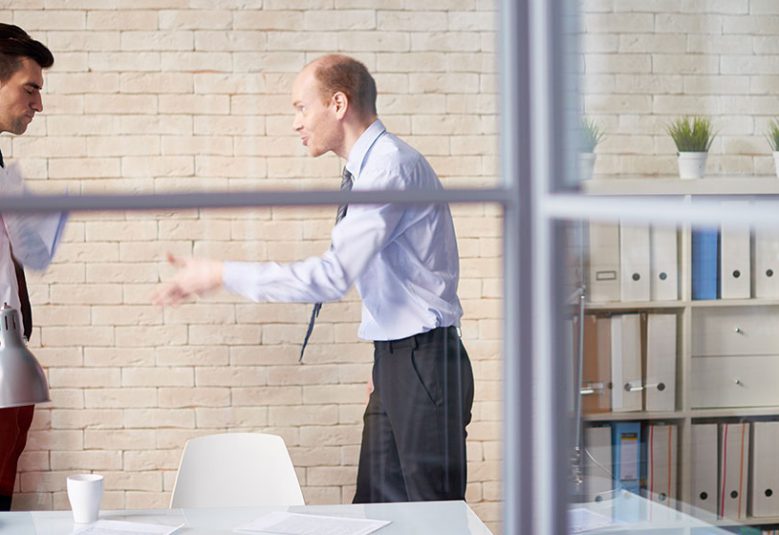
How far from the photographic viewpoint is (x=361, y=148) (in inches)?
83.8

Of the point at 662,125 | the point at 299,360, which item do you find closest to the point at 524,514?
the point at 662,125

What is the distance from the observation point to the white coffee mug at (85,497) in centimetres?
130

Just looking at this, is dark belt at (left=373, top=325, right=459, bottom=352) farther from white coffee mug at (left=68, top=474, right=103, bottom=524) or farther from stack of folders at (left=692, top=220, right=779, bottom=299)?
stack of folders at (left=692, top=220, right=779, bottom=299)

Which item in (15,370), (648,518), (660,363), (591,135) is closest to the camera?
(591,135)

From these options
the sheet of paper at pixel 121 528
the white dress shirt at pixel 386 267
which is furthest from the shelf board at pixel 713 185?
the white dress shirt at pixel 386 267

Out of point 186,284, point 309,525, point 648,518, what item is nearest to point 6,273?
point 186,284

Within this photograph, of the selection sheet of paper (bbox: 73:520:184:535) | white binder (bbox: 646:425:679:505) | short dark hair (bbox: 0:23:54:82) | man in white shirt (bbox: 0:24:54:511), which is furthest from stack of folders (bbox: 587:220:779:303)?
short dark hair (bbox: 0:23:54:82)

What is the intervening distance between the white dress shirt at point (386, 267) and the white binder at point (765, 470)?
963 mm

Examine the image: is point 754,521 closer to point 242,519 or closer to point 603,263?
point 603,263

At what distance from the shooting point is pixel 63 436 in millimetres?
2441

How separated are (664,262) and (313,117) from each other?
1.63m

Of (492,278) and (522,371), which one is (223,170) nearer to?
(492,278)

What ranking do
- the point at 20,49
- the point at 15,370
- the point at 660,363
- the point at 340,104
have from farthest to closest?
the point at 20,49 → the point at 340,104 → the point at 15,370 → the point at 660,363

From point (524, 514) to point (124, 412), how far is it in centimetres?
209
